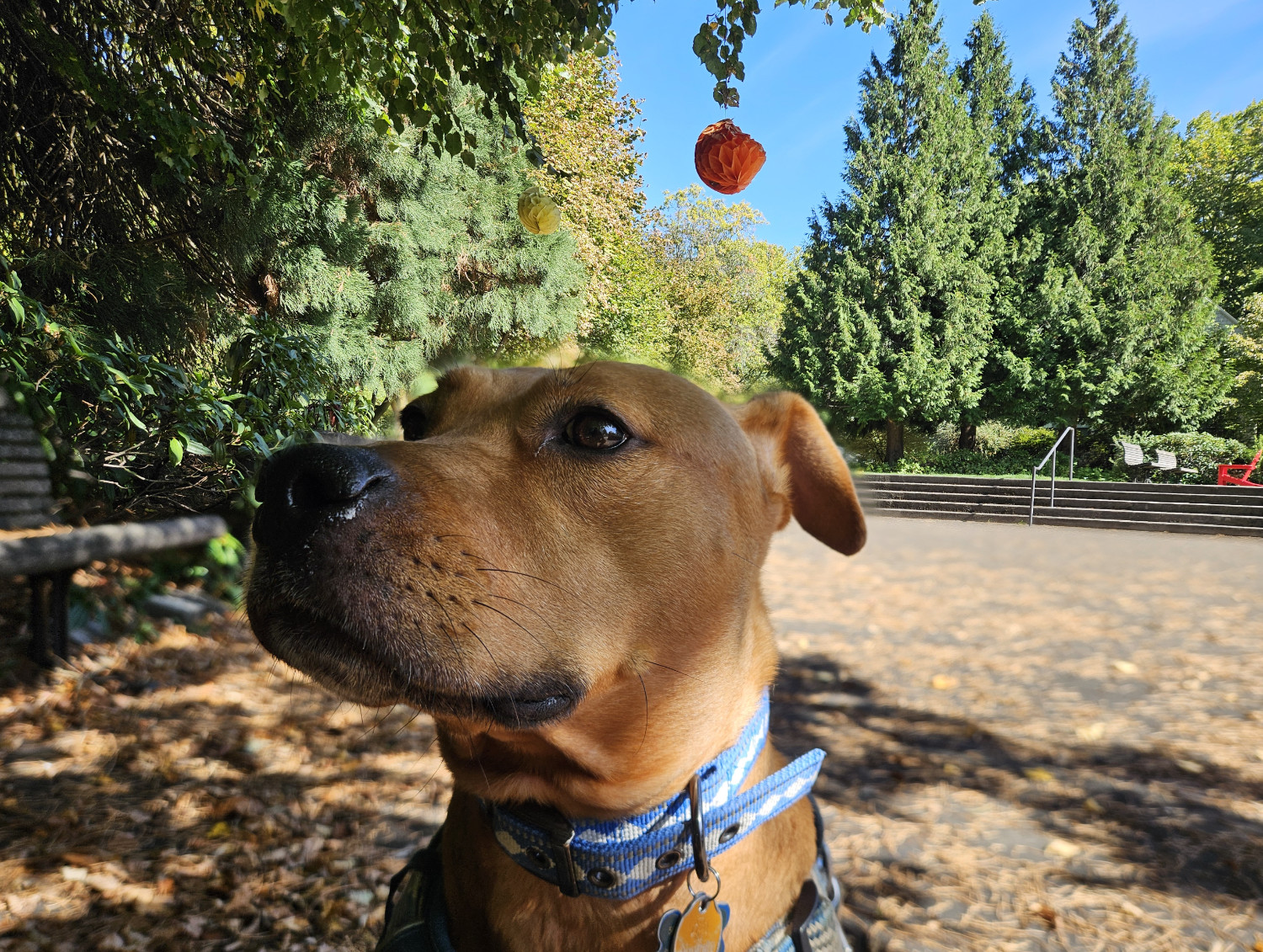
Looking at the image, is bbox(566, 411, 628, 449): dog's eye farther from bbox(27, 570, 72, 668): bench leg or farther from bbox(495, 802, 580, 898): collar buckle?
bbox(27, 570, 72, 668): bench leg

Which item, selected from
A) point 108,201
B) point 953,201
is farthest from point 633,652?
point 953,201

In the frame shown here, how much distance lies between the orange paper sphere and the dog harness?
168 inches

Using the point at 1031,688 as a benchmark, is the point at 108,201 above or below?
above

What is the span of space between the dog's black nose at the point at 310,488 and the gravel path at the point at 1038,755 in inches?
107

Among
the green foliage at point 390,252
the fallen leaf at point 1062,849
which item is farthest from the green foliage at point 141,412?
the green foliage at point 390,252

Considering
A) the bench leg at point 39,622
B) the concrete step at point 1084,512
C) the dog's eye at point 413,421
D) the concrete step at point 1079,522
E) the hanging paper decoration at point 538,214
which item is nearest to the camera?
the dog's eye at point 413,421

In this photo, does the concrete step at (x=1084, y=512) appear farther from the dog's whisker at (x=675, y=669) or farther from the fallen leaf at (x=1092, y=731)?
the dog's whisker at (x=675, y=669)

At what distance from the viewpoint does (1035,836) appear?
342 cm

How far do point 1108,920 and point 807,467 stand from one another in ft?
7.59

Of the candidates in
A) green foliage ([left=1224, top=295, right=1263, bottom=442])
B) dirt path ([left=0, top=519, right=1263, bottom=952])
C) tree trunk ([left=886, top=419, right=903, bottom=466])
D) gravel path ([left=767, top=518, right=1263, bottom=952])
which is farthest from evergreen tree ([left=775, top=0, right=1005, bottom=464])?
dirt path ([left=0, top=519, right=1263, bottom=952])

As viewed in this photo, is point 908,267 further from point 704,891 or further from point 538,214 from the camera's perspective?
point 704,891

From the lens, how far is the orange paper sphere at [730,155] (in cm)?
506

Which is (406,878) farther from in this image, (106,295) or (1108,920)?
(106,295)

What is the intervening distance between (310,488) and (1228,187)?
44.2m
